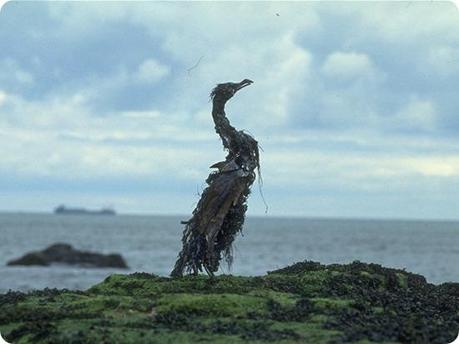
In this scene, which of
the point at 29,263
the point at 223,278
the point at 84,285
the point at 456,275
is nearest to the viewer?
the point at 223,278

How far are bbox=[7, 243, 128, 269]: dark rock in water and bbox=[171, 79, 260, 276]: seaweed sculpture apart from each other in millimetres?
51972

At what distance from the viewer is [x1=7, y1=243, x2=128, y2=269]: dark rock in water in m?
69.7

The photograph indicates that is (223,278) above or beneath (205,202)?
beneath

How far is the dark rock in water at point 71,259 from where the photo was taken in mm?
69688

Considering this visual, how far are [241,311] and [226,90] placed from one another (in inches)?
190

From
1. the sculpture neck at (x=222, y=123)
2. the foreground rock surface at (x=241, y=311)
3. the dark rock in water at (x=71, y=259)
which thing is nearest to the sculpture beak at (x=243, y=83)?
the sculpture neck at (x=222, y=123)

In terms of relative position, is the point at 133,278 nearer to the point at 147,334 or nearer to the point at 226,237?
the point at 226,237

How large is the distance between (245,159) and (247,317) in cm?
395

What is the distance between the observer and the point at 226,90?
57.9ft

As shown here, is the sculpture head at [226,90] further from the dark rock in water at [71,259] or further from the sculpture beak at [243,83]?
the dark rock in water at [71,259]

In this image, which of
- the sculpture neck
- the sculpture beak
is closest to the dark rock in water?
the sculpture neck

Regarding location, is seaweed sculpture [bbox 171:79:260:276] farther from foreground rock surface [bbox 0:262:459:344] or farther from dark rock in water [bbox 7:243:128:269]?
dark rock in water [bbox 7:243:128:269]

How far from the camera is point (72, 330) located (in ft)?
44.7

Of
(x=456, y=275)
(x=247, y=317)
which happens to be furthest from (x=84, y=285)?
(x=247, y=317)
